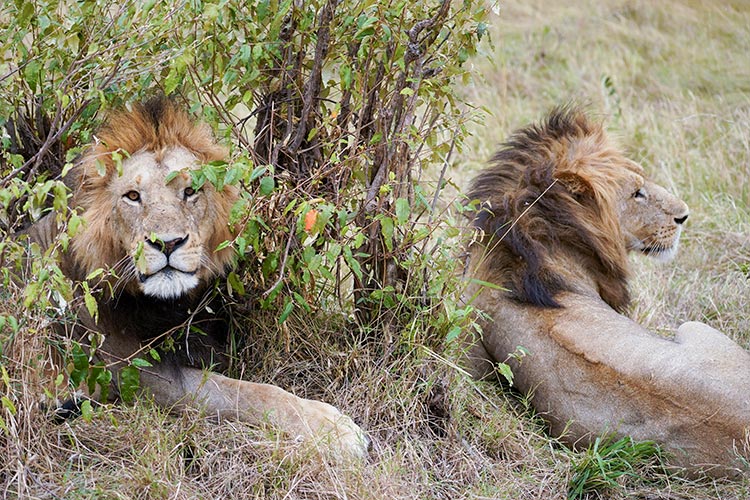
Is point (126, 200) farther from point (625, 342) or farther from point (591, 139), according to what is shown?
point (591, 139)

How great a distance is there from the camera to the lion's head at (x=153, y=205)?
3.65 meters

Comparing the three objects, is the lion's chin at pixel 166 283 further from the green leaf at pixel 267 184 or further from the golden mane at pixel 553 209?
the golden mane at pixel 553 209

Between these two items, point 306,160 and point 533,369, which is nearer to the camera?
point 306,160

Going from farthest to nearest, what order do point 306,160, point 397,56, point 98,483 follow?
point 306,160 → point 397,56 → point 98,483

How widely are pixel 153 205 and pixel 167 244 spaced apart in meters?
0.18

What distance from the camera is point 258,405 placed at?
3.88 m

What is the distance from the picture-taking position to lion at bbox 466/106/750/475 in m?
4.10

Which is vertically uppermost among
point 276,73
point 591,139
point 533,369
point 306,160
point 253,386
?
point 276,73

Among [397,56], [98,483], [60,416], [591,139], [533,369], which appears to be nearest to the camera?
[98,483]

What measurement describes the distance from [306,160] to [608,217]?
1708 mm

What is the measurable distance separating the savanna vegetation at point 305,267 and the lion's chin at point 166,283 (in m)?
0.25

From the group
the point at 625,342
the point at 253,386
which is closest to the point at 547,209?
the point at 625,342

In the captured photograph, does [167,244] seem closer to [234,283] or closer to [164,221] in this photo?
[164,221]

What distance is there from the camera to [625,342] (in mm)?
4387
